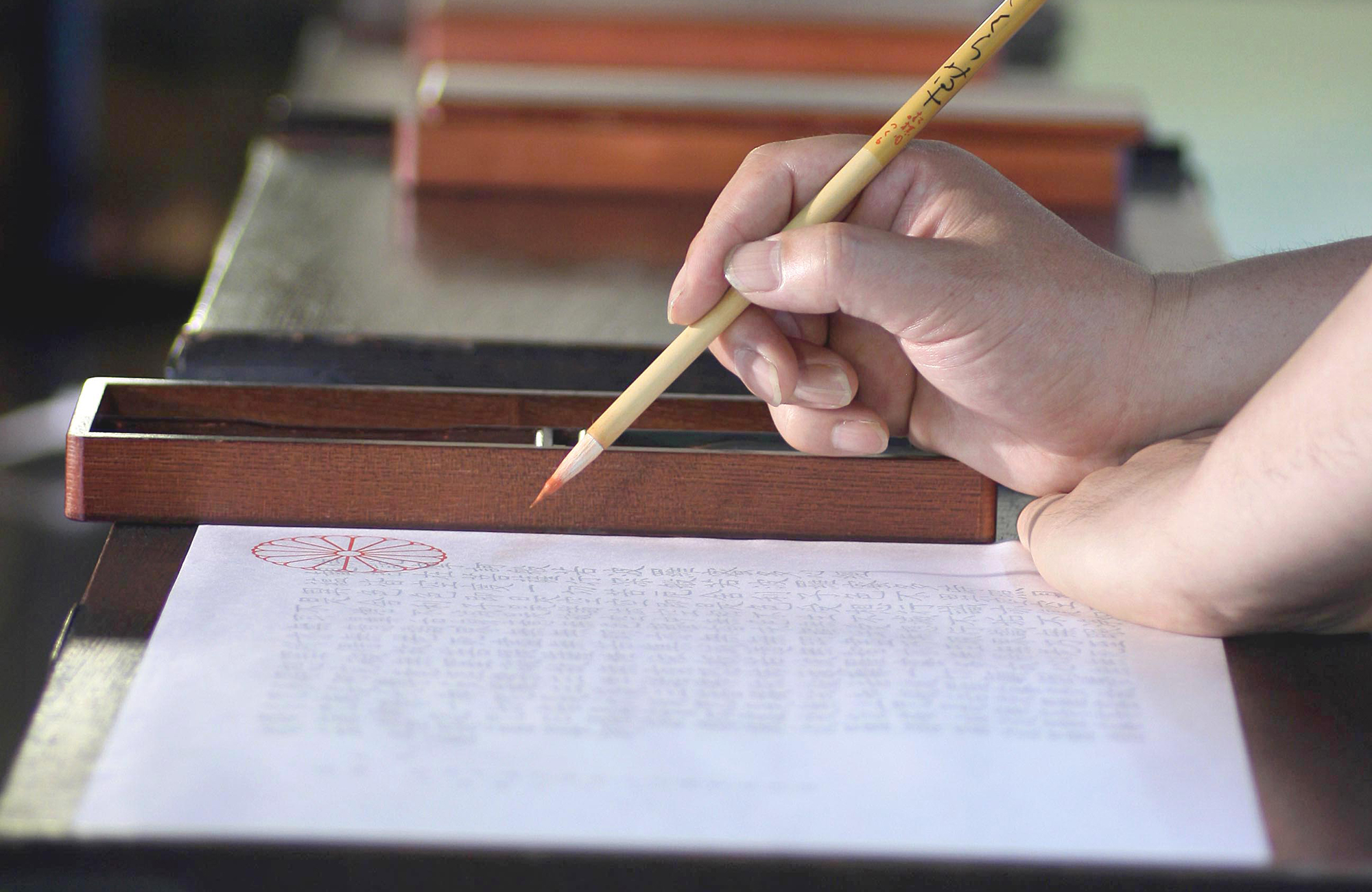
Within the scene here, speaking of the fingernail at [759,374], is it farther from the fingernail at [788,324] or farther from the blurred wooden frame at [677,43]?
the blurred wooden frame at [677,43]

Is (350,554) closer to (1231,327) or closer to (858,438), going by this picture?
(858,438)

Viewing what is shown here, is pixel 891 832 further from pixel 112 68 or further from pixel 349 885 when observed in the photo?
pixel 112 68

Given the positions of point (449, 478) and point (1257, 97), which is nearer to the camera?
point (449, 478)

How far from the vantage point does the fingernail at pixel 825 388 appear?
2.07ft

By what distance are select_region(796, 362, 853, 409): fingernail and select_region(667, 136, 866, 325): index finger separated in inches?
2.4

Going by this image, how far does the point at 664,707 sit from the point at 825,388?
211 millimetres

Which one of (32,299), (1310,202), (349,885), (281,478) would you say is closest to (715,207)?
(281,478)

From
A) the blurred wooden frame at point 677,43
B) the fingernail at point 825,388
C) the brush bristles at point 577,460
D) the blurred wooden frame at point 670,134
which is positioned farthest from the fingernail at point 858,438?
the blurred wooden frame at point 677,43

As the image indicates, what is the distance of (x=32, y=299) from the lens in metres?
2.40

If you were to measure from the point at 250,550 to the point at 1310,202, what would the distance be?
4.75 ft

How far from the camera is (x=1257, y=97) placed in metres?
1.78

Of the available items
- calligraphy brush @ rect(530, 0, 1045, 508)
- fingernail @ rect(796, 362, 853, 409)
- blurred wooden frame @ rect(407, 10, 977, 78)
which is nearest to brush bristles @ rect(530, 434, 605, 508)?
calligraphy brush @ rect(530, 0, 1045, 508)

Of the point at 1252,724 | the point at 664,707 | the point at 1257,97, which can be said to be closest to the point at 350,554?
the point at 664,707

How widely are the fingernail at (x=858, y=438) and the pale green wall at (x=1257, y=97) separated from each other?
2.88ft
